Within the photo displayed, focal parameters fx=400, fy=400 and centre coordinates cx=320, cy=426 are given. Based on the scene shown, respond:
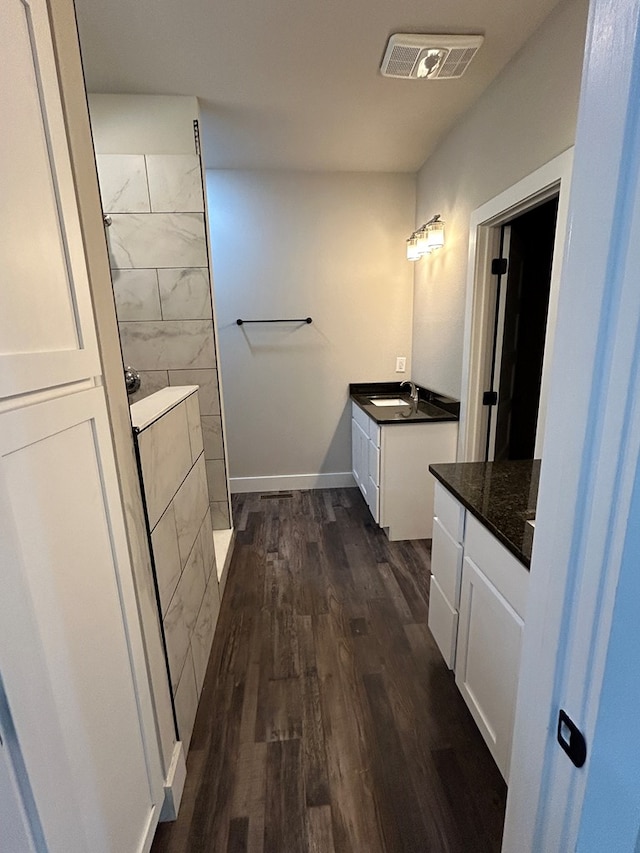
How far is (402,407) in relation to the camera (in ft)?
10.4

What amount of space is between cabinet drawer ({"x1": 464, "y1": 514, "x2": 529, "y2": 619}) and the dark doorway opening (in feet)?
4.29

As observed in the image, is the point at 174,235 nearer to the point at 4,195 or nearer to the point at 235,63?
the point at 235,63

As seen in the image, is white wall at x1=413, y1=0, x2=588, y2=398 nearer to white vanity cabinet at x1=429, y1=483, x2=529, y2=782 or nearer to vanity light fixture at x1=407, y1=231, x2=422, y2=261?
vanity light fixture at x1=407, y1=231, x2=422, y2=261

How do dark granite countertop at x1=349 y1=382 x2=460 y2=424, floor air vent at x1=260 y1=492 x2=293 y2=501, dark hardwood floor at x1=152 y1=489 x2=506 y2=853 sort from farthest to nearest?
1. floor air vent at x1=260 y1=492 x2=293 y2=501
2. dark granite countertop at x1=349 y1=382 x2=460 y2=424
3. dark hardwood floor at x1=152 y1=489 x2=506 y2=853

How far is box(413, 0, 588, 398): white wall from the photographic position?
1561 millimetres

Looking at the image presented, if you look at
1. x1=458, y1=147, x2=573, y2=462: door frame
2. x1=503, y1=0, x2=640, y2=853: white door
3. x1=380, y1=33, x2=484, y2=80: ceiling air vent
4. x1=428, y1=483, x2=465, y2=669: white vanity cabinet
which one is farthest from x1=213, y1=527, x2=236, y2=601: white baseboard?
x1=380, y1=33, x2=484, y2=80: ceiling air vent

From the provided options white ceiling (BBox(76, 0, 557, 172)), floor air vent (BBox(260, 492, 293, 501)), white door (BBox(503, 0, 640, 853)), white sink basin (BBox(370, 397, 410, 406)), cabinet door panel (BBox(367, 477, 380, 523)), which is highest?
white ceiling (BBox(76, 0, 557, 172))

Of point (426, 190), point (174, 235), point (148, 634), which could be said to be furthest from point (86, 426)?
point (426, 190)

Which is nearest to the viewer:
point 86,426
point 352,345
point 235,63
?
point 86,426

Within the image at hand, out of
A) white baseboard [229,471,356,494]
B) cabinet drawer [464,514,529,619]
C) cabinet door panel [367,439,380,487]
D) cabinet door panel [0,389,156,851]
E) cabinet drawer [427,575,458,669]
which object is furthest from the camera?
white baseboard [229,471,356,494]

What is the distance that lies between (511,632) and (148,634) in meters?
1.04

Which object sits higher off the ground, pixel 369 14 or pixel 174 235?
pixel 369 14

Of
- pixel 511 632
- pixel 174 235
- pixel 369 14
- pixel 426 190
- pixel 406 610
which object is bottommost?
pixel 406 610

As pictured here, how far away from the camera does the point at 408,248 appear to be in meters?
3.16
